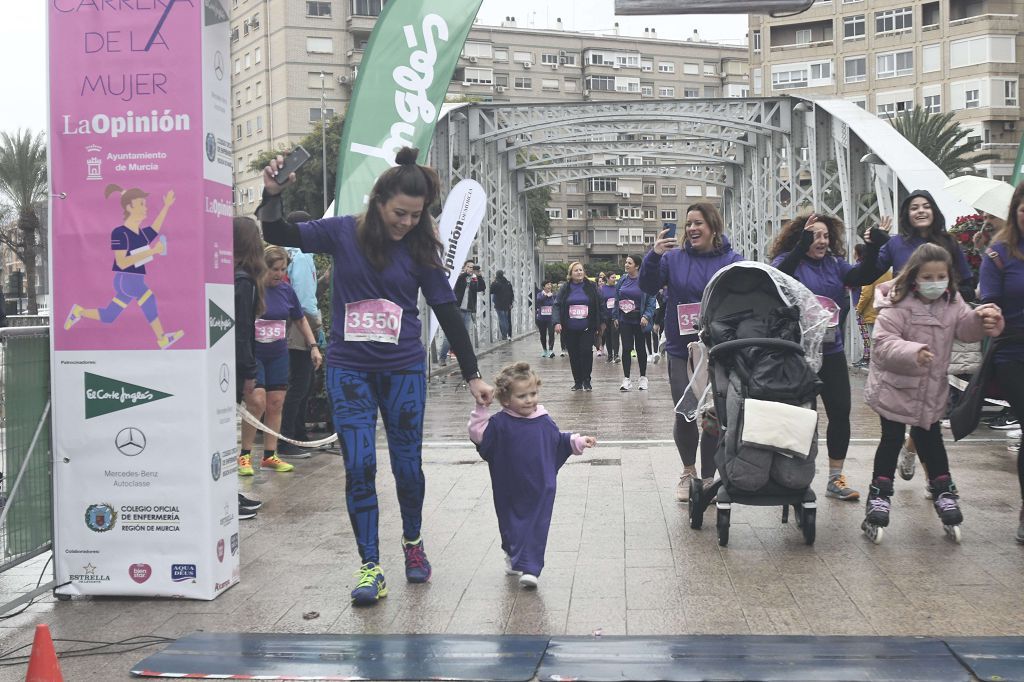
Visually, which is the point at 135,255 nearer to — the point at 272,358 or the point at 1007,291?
the point at 272,358

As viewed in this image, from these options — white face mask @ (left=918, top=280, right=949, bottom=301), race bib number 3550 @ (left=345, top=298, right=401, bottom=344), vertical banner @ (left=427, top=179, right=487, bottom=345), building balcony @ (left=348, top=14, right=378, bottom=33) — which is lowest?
race bib number 3550 @ (left=345, top=298, right=401, bottom=344)

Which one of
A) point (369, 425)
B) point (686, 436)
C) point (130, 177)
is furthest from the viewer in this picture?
point (686, 436)

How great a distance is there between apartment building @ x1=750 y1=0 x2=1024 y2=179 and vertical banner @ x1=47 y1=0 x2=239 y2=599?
218 feet

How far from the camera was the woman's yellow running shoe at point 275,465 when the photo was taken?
962 cm

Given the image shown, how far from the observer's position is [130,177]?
18.0 ft

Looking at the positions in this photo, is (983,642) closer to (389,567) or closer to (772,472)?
(772,472)

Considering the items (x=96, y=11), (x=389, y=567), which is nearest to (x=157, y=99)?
(x=96, y=11)

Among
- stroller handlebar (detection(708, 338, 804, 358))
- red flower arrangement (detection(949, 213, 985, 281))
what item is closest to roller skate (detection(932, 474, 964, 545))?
stroller handlebar (detection(708, 338, 804, 358))

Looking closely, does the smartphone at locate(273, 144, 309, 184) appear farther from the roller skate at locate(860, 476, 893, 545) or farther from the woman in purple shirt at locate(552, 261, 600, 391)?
the woman in purple shirt at locate(552, 261, 600, 391)

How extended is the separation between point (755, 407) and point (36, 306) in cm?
5136

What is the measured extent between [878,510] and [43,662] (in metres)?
4.38

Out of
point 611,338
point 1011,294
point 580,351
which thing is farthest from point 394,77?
point 611,338

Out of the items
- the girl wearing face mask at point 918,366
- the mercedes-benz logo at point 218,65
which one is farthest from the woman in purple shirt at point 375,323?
the girl wearing face mask at point 918,366

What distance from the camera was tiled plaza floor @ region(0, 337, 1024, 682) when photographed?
16.5 feet
